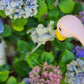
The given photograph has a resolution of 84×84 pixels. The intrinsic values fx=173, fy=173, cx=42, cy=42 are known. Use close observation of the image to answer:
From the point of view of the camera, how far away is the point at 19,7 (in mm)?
595

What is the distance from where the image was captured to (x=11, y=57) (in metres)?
1.20

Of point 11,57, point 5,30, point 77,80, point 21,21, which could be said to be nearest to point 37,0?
point 21,21

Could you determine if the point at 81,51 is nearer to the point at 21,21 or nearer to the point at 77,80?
the point at 77,80

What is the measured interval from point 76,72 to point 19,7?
328 millimetres

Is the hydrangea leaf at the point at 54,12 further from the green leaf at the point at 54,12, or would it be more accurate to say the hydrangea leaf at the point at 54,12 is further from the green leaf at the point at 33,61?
the green leaf at the point at 33,61

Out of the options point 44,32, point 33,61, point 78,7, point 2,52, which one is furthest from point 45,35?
point 2,52

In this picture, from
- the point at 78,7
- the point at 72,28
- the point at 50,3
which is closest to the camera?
the point at 72,28

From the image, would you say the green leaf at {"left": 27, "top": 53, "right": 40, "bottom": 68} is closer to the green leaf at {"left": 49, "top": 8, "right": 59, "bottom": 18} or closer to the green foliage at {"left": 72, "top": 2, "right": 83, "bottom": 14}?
the green leaf at {"left": 49, "top": 8, "right": 59, "bottom": 18}

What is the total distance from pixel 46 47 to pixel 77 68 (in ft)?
0.67

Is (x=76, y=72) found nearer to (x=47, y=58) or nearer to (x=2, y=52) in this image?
(x=47, y=58)

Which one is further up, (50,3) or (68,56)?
(50,3)

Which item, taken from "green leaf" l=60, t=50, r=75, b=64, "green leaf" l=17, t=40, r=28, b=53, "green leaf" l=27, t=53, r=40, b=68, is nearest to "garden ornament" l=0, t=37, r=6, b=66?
"green leaf" l=17, t=40, r=28, b=53

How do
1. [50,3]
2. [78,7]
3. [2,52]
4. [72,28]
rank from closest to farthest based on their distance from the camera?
1. [72,28]
2. [50,3]
3. [78,7]
4. [2,52]

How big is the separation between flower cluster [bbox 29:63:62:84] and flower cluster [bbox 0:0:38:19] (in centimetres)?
22
